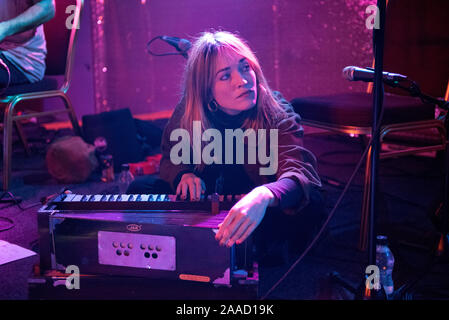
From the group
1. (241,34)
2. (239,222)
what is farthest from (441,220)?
(241,34)

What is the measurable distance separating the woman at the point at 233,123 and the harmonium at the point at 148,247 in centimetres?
21

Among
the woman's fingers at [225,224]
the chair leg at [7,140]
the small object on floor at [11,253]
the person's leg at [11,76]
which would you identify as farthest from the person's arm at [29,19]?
the woman's fingers at [225,224]

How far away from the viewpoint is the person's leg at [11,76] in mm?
2418

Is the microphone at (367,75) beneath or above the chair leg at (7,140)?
above

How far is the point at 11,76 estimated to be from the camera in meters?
2.48

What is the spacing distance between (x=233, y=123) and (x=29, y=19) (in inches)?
51.8

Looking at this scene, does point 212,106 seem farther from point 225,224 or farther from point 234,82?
point 225,224

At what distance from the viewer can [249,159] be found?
1.76 m

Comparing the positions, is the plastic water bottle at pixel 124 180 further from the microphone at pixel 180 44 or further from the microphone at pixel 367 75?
the microphone at pixel 367 75

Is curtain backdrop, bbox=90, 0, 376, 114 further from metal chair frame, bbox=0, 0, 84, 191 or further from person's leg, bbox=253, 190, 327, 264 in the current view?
person's leg, bbox=253, 190, 327, 264

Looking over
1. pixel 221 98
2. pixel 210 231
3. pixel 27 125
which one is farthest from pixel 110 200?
pixel 27 125

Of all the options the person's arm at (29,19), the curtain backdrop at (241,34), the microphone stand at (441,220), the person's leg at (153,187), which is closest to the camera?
the microphone stand at (441,220)

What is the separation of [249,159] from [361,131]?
474 millimetres
